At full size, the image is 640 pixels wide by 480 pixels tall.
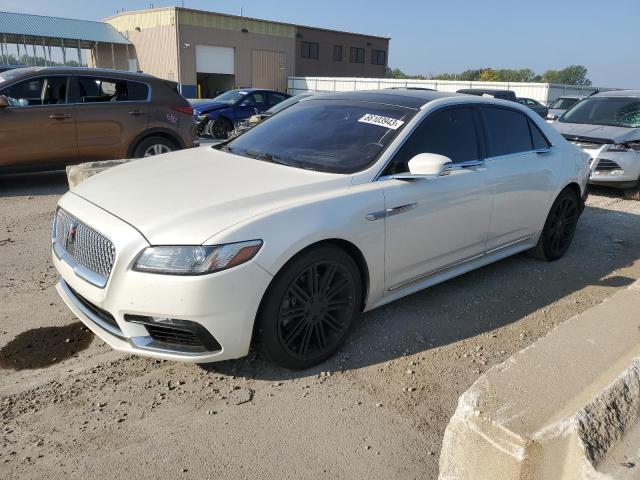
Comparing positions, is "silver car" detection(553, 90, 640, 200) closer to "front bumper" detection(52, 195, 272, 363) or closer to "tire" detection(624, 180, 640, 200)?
"tire" detection(624, 180, 640, 200)

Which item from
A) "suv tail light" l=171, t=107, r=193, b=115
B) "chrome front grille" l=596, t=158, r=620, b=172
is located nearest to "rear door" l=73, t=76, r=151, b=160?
"suv tail light" l=171, t=107, r=193, b=115

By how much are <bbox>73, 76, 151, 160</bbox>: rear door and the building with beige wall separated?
31.2 m

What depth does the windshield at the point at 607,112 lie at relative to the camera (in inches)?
366

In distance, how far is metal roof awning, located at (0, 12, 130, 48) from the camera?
3409 centimetres

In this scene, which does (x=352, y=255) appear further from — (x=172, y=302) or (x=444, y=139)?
(x=444, y=139)

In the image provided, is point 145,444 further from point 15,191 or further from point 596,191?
point 596,191

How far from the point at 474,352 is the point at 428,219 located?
95 cm

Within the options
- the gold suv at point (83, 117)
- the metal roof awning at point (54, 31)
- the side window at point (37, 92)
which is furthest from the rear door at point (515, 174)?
the metal roof awning at point (54, 31)

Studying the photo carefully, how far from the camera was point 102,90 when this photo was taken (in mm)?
7809

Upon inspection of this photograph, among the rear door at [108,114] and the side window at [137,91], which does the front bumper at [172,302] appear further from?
the side window at [137,91]

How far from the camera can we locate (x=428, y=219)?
365 cm

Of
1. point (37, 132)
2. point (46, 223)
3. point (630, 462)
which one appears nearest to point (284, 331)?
point (630, 462)

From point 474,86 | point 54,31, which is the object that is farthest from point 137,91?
point 54,31

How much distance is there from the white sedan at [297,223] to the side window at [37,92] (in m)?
4.23
